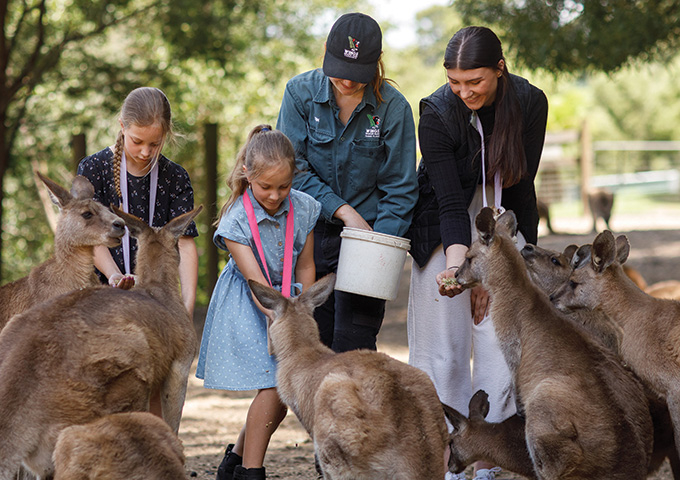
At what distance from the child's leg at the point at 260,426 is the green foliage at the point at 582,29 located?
462 cm

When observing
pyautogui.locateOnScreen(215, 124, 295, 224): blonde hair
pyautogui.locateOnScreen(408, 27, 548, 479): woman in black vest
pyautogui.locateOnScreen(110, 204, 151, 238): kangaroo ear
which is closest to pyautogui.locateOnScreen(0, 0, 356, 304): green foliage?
pyautogui.locateOnScreen(215, 124, 295, 224): blonde hair

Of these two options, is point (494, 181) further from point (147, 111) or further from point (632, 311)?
point (147, 111)

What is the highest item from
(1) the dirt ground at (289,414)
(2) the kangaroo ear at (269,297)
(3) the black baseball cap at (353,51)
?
(3) the black baseball cap at (353,51)

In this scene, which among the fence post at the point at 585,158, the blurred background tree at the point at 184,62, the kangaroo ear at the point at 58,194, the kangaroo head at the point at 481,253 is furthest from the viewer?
the fence post at the point at 585,158

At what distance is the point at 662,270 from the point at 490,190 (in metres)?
7.16

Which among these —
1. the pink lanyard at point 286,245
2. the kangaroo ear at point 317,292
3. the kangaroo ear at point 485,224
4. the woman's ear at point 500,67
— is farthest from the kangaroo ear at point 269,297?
the woman's ear at point 500,67

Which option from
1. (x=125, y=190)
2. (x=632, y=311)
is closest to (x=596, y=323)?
(x=632, y=311)

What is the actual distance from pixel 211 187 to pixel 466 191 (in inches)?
208

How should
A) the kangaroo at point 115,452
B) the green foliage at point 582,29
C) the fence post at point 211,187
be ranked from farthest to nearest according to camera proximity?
the fence post at point 211,187
the green foliage at point 582,29
the kangaroo at point 115,452

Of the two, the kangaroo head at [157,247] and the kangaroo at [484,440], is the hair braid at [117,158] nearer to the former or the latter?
the kangaroo head at [157,247]

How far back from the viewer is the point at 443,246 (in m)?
4.28

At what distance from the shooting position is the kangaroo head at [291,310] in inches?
153

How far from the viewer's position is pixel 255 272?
13.6 feet

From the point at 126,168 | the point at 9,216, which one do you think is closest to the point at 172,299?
the point at 126,168
